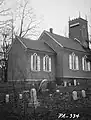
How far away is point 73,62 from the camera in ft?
92.9

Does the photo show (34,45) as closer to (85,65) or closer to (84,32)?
(85,65)

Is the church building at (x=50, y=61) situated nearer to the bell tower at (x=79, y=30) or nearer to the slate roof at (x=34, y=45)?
the slate roof at (x=34, y=45)

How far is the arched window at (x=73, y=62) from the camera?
91.3ft

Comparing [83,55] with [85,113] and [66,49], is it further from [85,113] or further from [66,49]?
[85,113]

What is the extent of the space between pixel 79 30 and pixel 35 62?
13.4 m

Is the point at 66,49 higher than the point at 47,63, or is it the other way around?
the point at 66,49

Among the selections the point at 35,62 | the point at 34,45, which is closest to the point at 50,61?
the point at 35,62

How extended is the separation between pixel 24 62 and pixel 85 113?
17.6 meters

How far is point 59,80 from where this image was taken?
2603cm

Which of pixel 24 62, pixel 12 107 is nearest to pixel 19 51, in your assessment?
pixel 24 62

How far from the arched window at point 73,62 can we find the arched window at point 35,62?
19.8 ft

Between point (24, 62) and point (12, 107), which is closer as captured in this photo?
point (12, 107)

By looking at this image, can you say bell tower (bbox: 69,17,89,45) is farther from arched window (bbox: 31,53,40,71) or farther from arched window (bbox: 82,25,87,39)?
arched window (bbox: 31,53,40,71)

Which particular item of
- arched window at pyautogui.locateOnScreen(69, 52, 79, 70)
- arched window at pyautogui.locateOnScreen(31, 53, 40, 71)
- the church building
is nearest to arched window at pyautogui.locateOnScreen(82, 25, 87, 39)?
the church building
